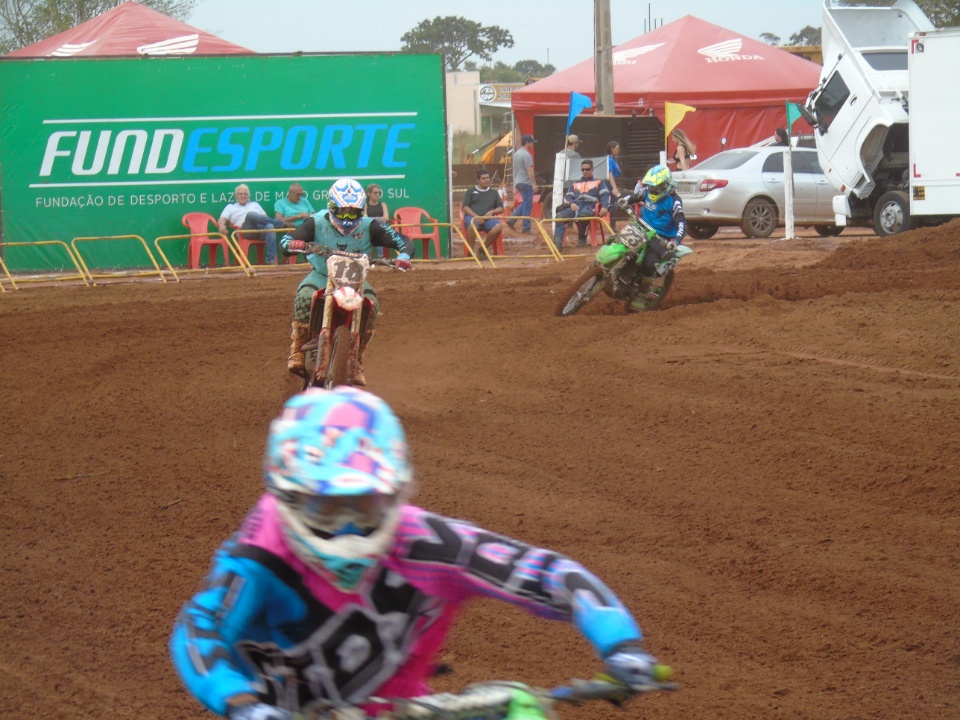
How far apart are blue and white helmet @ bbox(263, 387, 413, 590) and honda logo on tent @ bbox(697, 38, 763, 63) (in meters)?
32.6

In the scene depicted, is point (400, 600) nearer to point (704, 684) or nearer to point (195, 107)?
point (704, 684)

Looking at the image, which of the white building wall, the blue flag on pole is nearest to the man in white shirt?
the blue flag on pole

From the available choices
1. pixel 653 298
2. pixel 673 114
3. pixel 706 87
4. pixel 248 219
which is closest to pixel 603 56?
pixel 673 114

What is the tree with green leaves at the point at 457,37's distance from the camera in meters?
87.5

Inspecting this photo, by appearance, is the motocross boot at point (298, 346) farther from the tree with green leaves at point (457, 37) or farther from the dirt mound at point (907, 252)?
the tree with green leaves at point (457, 37)

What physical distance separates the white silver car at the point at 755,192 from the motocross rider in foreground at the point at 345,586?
19932 mm

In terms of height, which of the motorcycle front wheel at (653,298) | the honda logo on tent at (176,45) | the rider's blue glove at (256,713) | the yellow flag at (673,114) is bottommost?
the motorcycle front wheel at (653,298)

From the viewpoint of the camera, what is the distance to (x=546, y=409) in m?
9.45

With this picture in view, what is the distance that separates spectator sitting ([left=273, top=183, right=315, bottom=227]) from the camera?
1986 cm

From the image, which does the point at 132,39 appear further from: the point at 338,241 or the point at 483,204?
the point at 338,241

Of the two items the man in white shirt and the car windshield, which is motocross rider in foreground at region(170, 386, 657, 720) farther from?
the car windshield

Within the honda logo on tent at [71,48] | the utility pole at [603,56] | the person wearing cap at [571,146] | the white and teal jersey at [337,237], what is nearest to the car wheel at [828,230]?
the utility pole at [603,56]

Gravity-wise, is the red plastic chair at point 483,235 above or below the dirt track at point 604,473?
above

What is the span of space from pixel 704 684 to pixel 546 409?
4.74m
